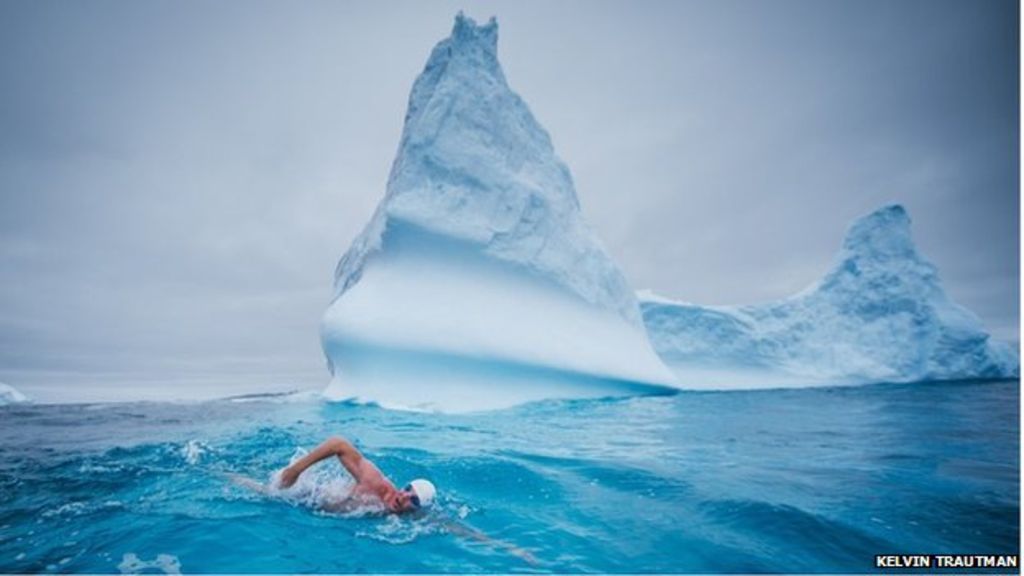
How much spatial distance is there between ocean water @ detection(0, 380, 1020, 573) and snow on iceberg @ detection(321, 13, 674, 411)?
13.2ft

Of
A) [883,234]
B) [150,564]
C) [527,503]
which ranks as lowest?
[150,564]

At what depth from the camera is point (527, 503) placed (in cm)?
356

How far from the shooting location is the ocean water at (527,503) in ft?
8.42

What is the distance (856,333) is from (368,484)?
86.4ft

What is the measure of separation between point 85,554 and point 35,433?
768 centimetres

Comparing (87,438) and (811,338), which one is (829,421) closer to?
(87,438)

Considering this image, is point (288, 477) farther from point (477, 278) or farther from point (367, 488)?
point (477, 278)

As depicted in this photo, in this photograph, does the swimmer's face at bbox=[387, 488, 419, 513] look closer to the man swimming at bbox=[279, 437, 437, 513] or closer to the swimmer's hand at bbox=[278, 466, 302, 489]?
the man swimming at bbox=[279, 437, 437, 513]

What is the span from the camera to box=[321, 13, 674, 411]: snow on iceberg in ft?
35.9

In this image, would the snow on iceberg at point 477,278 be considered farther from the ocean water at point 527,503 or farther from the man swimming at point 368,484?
the man swimming at point 368,484

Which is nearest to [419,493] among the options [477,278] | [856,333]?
[477,278]

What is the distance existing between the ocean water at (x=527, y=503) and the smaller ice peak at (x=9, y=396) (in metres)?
17.4

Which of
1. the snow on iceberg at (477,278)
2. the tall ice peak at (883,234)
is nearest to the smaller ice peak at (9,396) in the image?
the snow on iceberg at (477,278)

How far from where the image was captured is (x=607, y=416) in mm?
9055
